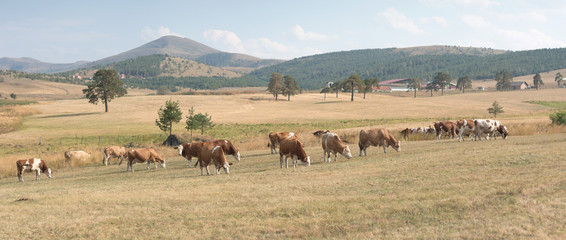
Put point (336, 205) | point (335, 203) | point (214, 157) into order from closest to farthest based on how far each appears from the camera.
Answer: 1. point (336, 205)
2. point (335, 203)
3. point (214, 157)

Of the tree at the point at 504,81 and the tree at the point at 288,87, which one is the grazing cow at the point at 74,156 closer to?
the tree at the point at 288,87

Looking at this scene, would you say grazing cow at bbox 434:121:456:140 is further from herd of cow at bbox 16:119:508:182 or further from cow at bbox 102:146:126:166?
cow at bbox 102:146:126:166

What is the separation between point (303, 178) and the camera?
1867 centimetres

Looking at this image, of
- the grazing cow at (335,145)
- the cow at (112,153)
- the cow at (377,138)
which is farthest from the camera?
the cow at (112,153)

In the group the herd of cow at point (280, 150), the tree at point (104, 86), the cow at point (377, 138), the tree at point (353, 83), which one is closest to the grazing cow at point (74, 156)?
the herd of cow at point (280, 150)

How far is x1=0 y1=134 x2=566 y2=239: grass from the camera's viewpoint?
35.1ft

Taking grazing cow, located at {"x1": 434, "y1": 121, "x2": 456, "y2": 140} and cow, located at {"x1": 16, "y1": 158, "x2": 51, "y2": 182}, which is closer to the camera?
cow, located at {"x1": 16, "y1": 158, "x2": 51, "y2": 182}

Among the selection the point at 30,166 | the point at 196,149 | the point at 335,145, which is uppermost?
the point at 335,145

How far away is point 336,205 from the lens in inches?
521

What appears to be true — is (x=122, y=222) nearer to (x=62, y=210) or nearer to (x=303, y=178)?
(x=62, y=210)

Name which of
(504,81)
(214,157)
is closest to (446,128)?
(214,157)

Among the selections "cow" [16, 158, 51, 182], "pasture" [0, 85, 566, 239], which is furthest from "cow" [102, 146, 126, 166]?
"pasture" [0, 85, 566, 239]

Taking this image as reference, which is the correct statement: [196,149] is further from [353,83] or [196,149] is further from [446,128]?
[353,83]

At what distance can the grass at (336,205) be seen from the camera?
10.7m
